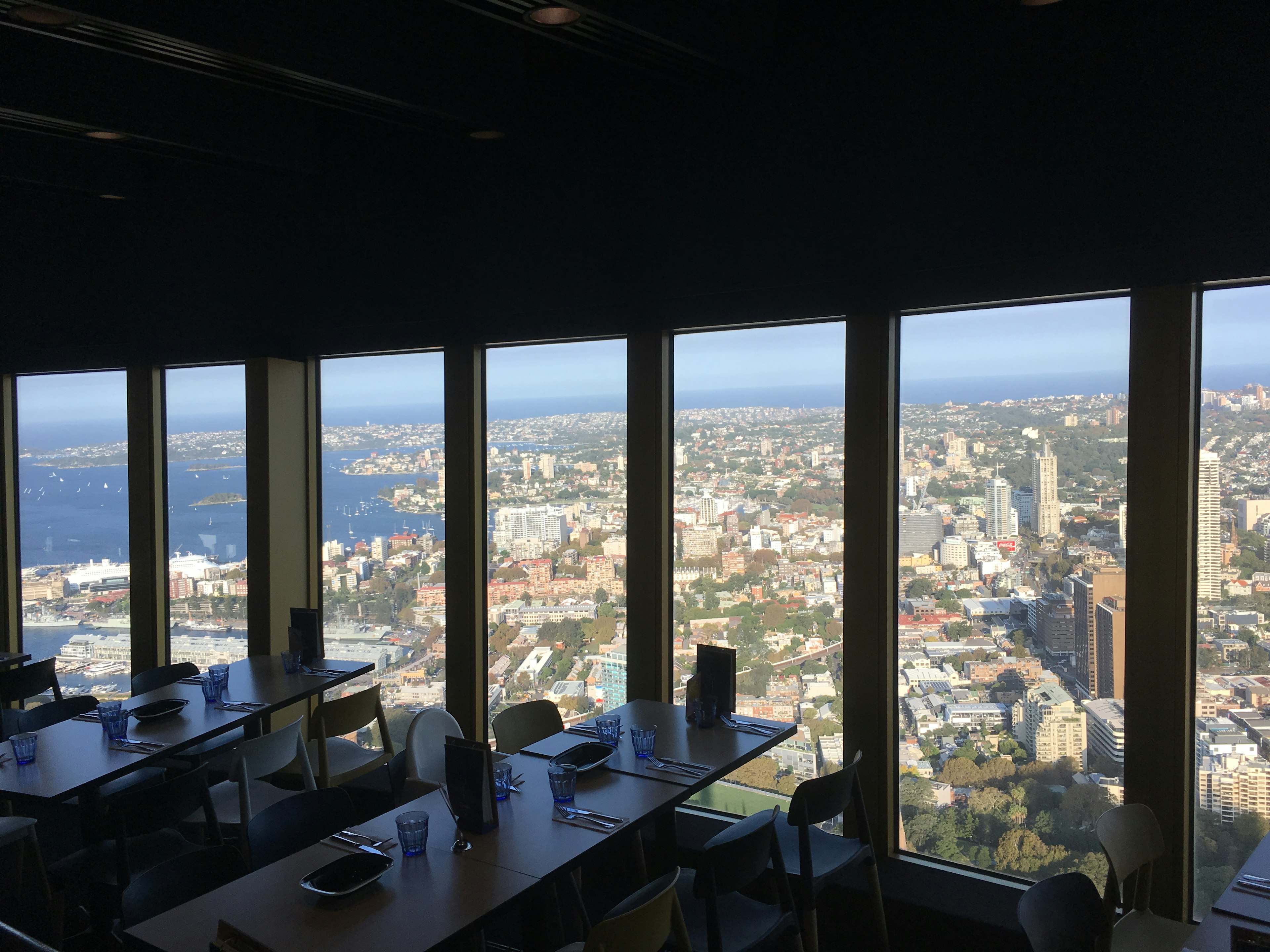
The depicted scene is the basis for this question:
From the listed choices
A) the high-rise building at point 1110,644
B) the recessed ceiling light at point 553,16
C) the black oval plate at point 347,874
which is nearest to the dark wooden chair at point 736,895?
the black oval plate at point 347,874

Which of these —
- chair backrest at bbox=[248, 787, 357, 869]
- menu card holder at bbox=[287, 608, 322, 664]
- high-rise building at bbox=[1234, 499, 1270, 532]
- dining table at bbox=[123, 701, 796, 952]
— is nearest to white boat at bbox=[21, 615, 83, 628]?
menu card holder at bbox=[287, 608, 322, 664]

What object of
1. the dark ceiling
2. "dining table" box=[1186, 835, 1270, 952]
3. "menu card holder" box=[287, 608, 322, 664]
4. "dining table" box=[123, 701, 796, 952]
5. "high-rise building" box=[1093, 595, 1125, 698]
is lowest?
"dining table" box=[1186, 835, 1270, 952]

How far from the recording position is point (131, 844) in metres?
3.42

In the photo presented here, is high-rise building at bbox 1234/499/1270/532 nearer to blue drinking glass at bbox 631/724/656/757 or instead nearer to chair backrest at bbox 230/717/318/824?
blue drinking glass at bbox 631/724/656/757

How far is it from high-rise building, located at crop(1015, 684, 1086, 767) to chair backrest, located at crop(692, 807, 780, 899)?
135 centimetres

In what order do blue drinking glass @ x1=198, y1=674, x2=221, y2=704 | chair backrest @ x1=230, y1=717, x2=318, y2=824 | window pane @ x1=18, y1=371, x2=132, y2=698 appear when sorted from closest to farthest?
chair backrest @ x1=230, y1=717, x2=318, y2=824
blue drinking glass @ x1=198, y1=674, x2=221, y2=704
window pane @ x1=18, y1=371, x2=132, y2=698

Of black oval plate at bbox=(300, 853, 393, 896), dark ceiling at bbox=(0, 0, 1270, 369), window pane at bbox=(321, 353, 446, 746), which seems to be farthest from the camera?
window pane at bbox=(321, 353, 446, 746)

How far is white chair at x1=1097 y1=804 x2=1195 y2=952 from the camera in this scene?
2.55 metres

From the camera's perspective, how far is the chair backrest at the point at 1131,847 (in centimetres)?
254

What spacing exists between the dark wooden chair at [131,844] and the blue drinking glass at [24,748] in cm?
37

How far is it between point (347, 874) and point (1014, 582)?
9.09 feet

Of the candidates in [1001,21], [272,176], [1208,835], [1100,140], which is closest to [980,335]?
[1100,140]

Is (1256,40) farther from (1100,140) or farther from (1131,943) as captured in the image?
(1131,943)

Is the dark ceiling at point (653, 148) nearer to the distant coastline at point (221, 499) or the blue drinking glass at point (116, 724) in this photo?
the distant coastline at point (221, 499)
